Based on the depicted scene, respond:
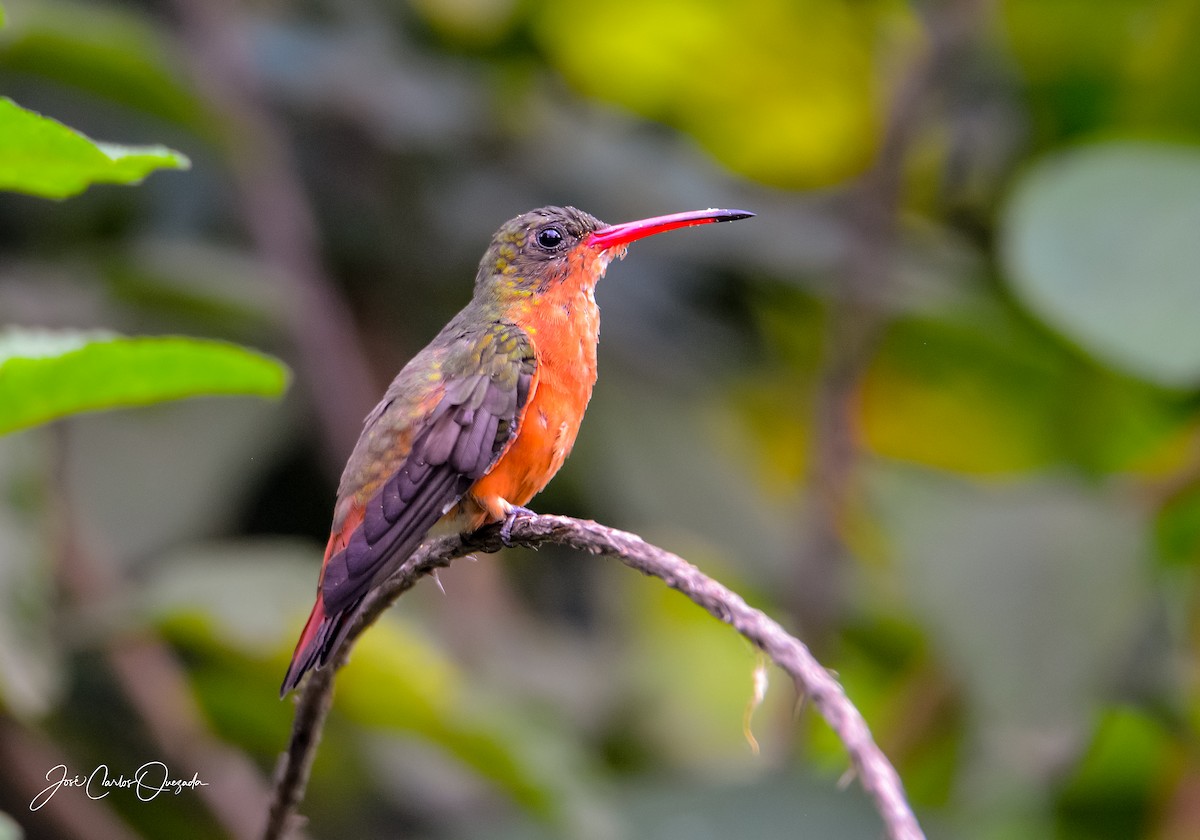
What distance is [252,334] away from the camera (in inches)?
169

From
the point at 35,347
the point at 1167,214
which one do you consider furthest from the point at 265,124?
the point at 35,347

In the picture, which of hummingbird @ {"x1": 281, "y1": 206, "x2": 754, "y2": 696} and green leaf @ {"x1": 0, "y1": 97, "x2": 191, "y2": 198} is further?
hummingbird @ {"x1": 281, "y1": 206, "x2": 754, "y2": 696}

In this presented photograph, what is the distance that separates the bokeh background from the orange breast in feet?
2.55

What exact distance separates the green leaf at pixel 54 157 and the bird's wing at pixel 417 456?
64cm

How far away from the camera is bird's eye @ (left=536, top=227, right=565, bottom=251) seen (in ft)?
9.64

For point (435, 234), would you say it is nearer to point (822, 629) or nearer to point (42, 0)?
point (42, 0)

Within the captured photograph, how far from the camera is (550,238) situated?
295cm

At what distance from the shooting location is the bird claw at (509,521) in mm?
1980

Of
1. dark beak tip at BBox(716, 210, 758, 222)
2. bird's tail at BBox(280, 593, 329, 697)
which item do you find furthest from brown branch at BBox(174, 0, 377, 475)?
bird's tail at BBox(280, 593, 329, 697)

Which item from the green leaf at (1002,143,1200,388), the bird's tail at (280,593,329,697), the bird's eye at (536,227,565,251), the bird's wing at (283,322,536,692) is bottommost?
the bird's tail at (280,593,329,697)
